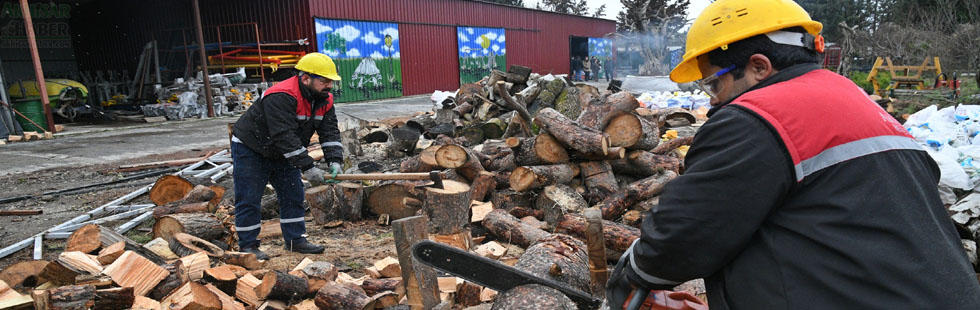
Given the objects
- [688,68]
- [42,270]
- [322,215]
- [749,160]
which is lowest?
[322,215]

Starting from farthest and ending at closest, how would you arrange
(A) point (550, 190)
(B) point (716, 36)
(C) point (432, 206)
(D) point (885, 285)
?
(A) point (550, 190), (C) point (432, 206), (B) point (716, 36), (D) point (885, 285)

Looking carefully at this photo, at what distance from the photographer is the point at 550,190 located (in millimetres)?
5262

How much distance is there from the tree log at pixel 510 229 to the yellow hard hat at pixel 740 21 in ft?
9.45

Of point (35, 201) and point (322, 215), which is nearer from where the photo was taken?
point (322, 215)

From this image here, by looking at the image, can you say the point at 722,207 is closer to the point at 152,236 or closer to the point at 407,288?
the point at 407,288

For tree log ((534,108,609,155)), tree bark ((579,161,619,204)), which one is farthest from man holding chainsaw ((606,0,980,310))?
tree bark ((579,161,619,204))

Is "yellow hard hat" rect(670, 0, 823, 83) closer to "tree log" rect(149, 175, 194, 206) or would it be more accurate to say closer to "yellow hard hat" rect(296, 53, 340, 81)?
A: "yellow hard hat" rect(296, 53, 340, 81)

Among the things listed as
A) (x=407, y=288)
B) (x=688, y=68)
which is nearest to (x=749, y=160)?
(x=688, y=68)

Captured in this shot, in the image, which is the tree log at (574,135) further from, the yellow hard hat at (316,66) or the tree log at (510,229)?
the yellow hard hat at (316,66)

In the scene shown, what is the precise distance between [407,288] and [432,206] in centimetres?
191

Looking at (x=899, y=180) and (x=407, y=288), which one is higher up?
(x=899, y=180)

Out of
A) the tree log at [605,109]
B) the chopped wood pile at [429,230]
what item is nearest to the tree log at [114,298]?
the chopped wood pile at [429,230]

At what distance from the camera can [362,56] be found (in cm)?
1916

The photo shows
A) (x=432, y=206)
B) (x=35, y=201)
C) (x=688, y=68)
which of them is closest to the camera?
(x=688, y=68)
